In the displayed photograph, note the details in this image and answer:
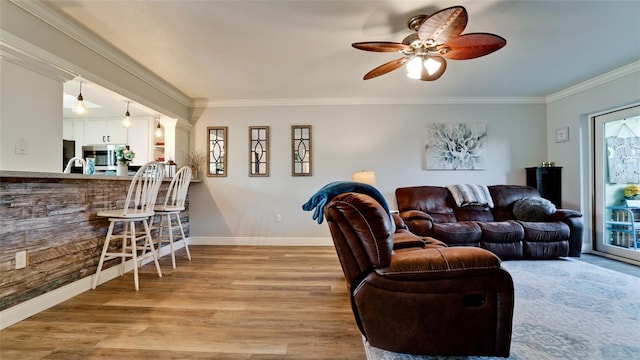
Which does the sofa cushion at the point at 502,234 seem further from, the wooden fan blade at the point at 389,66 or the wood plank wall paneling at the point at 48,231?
the wood plank wall paneling at the point at 48,231

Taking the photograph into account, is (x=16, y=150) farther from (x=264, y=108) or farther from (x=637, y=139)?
(x=637, y=139)

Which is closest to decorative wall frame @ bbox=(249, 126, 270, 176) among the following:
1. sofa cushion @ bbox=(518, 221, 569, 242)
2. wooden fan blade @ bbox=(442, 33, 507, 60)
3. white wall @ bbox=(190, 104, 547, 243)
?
white wall @ bbox=(190, 104, 547, 243)

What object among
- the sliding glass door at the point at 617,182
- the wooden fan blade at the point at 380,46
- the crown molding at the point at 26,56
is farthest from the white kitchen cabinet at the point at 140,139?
the sliding glass door at the point at 617,182

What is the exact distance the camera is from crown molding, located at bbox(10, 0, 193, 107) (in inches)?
79.1

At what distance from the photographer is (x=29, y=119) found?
77.4 inches

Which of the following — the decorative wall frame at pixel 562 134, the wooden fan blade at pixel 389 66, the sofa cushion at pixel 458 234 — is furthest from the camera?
the decorative wall frame at pixel 562 134

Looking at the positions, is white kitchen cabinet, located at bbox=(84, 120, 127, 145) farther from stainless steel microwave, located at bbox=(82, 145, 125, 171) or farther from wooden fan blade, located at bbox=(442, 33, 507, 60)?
wooden fan blade, located at bbox=(442, 33, 507, 60)

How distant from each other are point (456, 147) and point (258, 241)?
3.48 m

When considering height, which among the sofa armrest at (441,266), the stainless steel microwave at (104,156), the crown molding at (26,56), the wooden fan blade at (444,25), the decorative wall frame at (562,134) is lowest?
the sofa armrest at (441,266)

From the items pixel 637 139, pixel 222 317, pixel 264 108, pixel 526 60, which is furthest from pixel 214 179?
pixel 637 139

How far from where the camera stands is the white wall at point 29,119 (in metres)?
1.83

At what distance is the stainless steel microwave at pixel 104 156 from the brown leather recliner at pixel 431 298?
5141 mm

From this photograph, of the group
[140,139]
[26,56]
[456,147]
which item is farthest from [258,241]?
[456,147]

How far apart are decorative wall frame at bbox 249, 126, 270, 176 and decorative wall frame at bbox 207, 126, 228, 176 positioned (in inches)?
16.6
